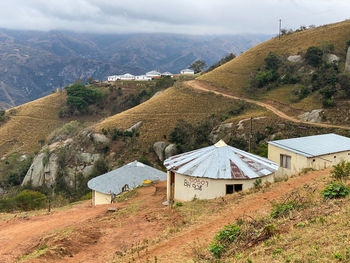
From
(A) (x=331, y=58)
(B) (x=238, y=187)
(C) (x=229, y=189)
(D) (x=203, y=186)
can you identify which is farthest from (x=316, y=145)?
(A) (x=331, y=58)

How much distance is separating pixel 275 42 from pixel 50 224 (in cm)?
6876

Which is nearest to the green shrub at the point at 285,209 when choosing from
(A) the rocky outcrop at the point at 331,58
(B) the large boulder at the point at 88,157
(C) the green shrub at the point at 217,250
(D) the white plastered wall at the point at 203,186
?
(C) the green shrub at the point at 217,250

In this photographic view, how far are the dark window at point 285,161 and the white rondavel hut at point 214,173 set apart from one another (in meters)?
4.31

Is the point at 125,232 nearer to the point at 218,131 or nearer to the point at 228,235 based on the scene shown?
the point at 228,235

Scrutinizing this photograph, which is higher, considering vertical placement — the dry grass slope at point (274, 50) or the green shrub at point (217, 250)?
the dry grass slope at point (274, 50)

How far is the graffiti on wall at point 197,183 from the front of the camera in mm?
19422

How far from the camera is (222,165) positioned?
20375 millimetres

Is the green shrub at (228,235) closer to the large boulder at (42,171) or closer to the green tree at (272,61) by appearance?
the large boulder at (42,171)

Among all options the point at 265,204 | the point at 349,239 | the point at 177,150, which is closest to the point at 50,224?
the point at 265,204

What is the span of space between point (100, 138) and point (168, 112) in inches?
477

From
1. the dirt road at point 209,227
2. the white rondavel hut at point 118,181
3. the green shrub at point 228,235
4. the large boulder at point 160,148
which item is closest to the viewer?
the green shrub at point 228,235

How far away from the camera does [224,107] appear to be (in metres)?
54.3

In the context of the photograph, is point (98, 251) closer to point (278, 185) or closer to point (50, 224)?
point (50, 224)

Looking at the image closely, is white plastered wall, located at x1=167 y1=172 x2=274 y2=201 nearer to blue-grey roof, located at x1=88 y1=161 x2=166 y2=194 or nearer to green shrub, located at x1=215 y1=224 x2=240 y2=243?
blue-grey roof, located at x1=88 y1=161 x2=166 y2=194
